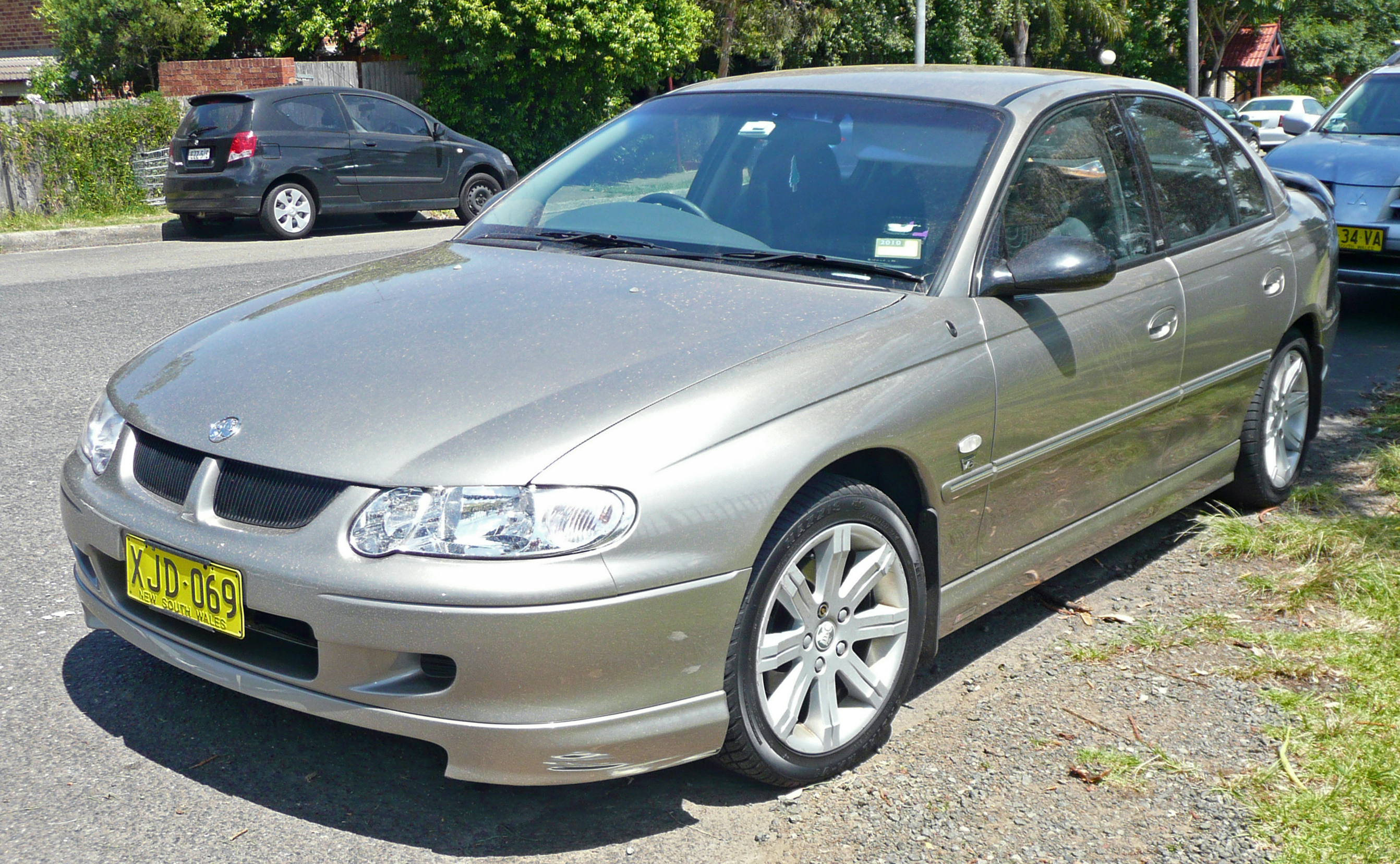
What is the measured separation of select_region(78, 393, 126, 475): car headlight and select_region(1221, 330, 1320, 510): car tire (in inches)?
144

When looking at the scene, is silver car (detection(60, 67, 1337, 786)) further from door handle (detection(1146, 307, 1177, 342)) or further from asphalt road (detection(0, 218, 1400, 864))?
asphalt road (detection(0, 218, 1400, 864))

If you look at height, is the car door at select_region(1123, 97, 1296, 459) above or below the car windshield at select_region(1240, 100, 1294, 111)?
above

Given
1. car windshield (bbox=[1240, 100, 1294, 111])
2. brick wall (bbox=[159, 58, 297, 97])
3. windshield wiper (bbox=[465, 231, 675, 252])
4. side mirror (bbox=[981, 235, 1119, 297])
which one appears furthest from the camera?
car windshield (bbox=[1240, 100, 1294, 111])

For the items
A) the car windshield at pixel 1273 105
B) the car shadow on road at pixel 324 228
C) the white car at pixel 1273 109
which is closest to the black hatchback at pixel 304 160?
the car shadow on road at pixel 324 228

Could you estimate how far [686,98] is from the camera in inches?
174

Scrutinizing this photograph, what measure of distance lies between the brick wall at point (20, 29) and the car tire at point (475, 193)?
19.9 metres

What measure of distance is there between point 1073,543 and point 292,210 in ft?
39.2

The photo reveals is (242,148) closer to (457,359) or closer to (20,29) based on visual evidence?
(457,359)

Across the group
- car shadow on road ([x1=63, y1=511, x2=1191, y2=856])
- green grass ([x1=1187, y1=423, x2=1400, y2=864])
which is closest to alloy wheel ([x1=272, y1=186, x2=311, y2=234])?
car shadow on road ([x1=63, y1=511, x2=1191, y2=856])

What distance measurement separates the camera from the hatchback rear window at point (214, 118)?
13758 millimetres

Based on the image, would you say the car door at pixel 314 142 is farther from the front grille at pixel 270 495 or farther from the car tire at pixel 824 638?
the car tire at pixel 824 638

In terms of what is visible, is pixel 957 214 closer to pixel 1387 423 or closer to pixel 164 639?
pixel 164 639

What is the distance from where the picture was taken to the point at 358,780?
9.93 feet

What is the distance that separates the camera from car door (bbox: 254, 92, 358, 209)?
13898 mm
